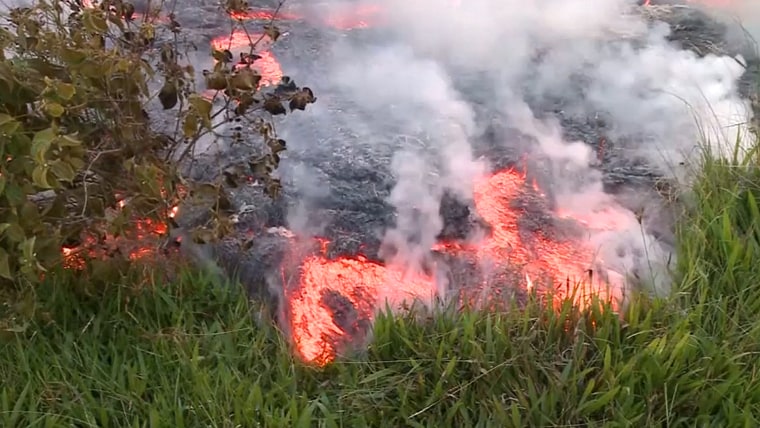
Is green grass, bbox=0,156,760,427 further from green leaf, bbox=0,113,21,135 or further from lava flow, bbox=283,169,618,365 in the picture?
green leaf, bbox=0,113,21,135

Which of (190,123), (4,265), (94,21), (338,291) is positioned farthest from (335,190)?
(4,265)

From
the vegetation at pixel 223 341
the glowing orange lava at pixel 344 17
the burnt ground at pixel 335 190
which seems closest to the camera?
the vegetation at pixel 223 341

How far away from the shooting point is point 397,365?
7.24ft

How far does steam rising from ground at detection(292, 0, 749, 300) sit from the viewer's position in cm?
276

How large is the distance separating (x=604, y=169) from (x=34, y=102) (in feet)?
6.40

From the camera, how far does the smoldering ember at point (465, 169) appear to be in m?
2.49

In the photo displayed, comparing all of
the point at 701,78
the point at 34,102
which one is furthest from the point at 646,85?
the point at 34,102

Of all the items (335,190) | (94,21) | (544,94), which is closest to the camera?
(94,21)

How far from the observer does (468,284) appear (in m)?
2.47

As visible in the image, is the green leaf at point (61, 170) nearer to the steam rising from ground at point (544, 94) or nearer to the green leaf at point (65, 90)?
the green leaf at point (65, 90)

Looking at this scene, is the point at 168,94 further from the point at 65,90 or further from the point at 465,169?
the point at 465,169

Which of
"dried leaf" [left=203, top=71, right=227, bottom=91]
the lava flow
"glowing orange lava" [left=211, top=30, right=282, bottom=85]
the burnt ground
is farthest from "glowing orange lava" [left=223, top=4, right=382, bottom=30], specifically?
"dried leaf" [left=203, top=71, right=227, bottom=91]

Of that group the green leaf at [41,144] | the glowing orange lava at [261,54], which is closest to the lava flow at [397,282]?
the green leaf at [41,144]

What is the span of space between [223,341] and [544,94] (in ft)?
6.04
